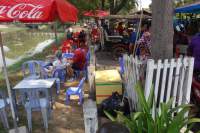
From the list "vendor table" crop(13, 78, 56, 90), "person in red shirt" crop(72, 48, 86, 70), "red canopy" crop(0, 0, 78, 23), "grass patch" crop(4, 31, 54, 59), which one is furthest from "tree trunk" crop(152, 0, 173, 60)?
"grass patch" crop(4, 31, 54, 59)

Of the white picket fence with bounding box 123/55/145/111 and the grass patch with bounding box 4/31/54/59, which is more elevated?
the white picket fence with bounding box 123/55/145/111

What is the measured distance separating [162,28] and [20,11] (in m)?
2.33

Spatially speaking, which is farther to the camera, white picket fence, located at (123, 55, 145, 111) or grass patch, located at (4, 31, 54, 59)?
grass patch, located at (4, 31, 54, 59)

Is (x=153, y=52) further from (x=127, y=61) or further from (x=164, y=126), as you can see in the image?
(x=164, y=126)

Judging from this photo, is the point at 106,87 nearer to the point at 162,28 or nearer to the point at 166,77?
A: the point at 166,77

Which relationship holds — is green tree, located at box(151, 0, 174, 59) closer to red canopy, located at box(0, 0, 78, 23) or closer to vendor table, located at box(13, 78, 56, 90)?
red canopy, located at box(0, 0, 78, 23)

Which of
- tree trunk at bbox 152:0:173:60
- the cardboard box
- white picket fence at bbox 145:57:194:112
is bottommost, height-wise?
the cardboard box

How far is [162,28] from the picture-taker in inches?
202

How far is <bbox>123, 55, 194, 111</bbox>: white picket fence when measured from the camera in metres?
4.96

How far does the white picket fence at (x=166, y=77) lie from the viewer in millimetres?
4957

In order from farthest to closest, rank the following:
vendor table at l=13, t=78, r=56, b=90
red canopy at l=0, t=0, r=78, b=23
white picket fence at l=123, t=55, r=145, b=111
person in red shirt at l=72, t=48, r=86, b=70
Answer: person in red shirt at l=72, t=48, r=86, b=70
vendor table at l=13, t=78, r=56, b=90
white picket fence at l=123, t=55, r=145, b=111
red canopy at l=0, t=0, r=78, b=23

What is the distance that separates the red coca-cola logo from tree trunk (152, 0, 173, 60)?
2028mm

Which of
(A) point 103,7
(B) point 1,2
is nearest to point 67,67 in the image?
(B) point 1,2

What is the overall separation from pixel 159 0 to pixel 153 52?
2.93ft
